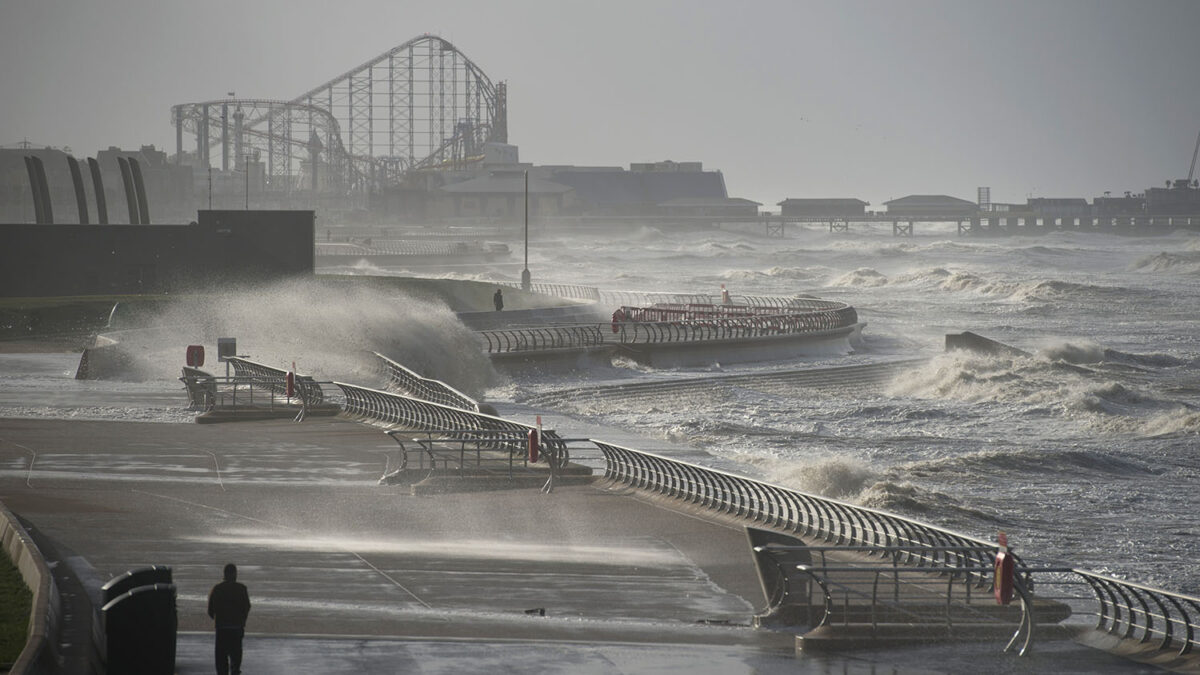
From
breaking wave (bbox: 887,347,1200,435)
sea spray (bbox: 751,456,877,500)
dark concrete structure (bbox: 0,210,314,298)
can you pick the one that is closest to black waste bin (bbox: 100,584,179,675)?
sea spray (bbox: 751,456,877,500)

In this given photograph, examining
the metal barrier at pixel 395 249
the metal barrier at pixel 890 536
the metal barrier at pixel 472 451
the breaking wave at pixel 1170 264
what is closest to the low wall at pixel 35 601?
the metal barrier at pixel 890 536

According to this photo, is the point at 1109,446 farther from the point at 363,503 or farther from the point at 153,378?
the point at 153,378

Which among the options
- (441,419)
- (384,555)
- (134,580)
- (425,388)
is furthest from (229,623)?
(425,388)

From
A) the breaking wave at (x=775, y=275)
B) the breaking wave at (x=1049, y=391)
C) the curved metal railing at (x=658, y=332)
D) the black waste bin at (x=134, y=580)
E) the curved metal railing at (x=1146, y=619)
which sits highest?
the black waste bin at (x=134, y=580)

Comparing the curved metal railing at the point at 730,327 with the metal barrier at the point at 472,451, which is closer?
the metal barrier at the point at 472,451

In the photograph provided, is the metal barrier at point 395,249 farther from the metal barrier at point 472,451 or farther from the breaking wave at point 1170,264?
the metal barrier at point 472,451

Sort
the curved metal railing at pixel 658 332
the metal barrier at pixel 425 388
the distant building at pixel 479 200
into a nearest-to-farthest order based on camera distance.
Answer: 1. the metal barrier at pixel 425 388
2. the curved metal railing at pixel 658 332
3. the distant building at pixel 479 200

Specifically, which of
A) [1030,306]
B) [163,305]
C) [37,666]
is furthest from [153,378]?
[1030,306]
